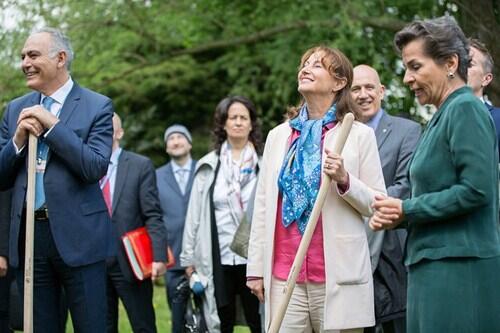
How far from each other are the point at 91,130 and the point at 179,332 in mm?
2675

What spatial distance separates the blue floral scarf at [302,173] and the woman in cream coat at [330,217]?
3cm

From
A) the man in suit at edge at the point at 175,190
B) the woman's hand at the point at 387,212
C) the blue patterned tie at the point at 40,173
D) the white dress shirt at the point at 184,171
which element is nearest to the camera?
the woman's hand at the point at 387,212

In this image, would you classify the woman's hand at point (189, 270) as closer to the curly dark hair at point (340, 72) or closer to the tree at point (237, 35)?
the curly dark hair at point (340, 72)

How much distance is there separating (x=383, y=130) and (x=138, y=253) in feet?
7.78

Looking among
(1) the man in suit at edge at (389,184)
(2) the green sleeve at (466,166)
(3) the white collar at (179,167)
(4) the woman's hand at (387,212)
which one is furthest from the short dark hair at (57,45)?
(3) the white collar at (179,167)

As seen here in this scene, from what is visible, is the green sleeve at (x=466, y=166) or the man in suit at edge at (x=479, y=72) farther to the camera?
the man in suit at edge at (x=479, y=72)

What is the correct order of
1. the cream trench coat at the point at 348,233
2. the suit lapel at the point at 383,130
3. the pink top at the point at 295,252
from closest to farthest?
the cream trench coat at the point at 348,233
the pink top at the point at 295,252
the suit lapel at the point at 383,130

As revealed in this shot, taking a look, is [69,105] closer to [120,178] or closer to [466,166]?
[120,178]

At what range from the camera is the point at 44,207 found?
18.8 ft

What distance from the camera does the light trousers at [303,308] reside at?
5242mm

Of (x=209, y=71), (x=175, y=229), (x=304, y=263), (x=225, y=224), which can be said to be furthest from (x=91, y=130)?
(x=209, y=71)

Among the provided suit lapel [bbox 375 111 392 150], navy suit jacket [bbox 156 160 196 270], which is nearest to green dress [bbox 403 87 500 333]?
suit lapel [bbox 375 111 392 150]

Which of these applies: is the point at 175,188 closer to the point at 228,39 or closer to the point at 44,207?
the point at 228,39

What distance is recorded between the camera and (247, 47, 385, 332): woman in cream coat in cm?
512
